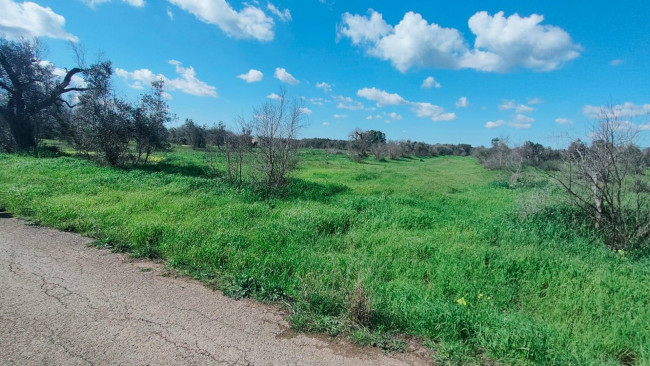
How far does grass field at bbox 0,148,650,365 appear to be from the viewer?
343 cm

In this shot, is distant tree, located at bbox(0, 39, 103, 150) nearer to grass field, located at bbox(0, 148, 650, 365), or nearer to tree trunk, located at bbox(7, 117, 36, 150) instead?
tree trunk, located at bbox(7, 117, 36, 150)

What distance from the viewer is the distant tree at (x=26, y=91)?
75.3ft

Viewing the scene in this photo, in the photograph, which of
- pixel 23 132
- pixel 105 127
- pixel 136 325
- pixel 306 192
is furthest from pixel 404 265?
pixel 23 132

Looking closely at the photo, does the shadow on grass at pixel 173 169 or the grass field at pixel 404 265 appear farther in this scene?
the shadow on grass at pixel 173 169

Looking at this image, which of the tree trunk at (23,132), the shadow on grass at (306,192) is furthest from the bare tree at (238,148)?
the tree trunk at (23,132)

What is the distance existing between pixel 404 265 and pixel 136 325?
4.34 metres

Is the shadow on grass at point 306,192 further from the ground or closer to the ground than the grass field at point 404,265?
further from the ground

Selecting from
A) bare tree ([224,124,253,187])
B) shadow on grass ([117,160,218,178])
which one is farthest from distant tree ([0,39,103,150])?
bare tree ([224,124,253,187])

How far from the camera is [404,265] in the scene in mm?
5590

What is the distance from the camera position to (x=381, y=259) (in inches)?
227

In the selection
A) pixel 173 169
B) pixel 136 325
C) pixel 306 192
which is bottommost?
pixel 136 325

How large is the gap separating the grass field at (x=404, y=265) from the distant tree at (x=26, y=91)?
19032 mm

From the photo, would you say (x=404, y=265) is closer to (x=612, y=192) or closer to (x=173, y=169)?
(x=612, y=192)

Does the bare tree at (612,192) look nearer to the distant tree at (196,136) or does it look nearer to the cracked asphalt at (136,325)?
the cracked asphalt at (136,325)
